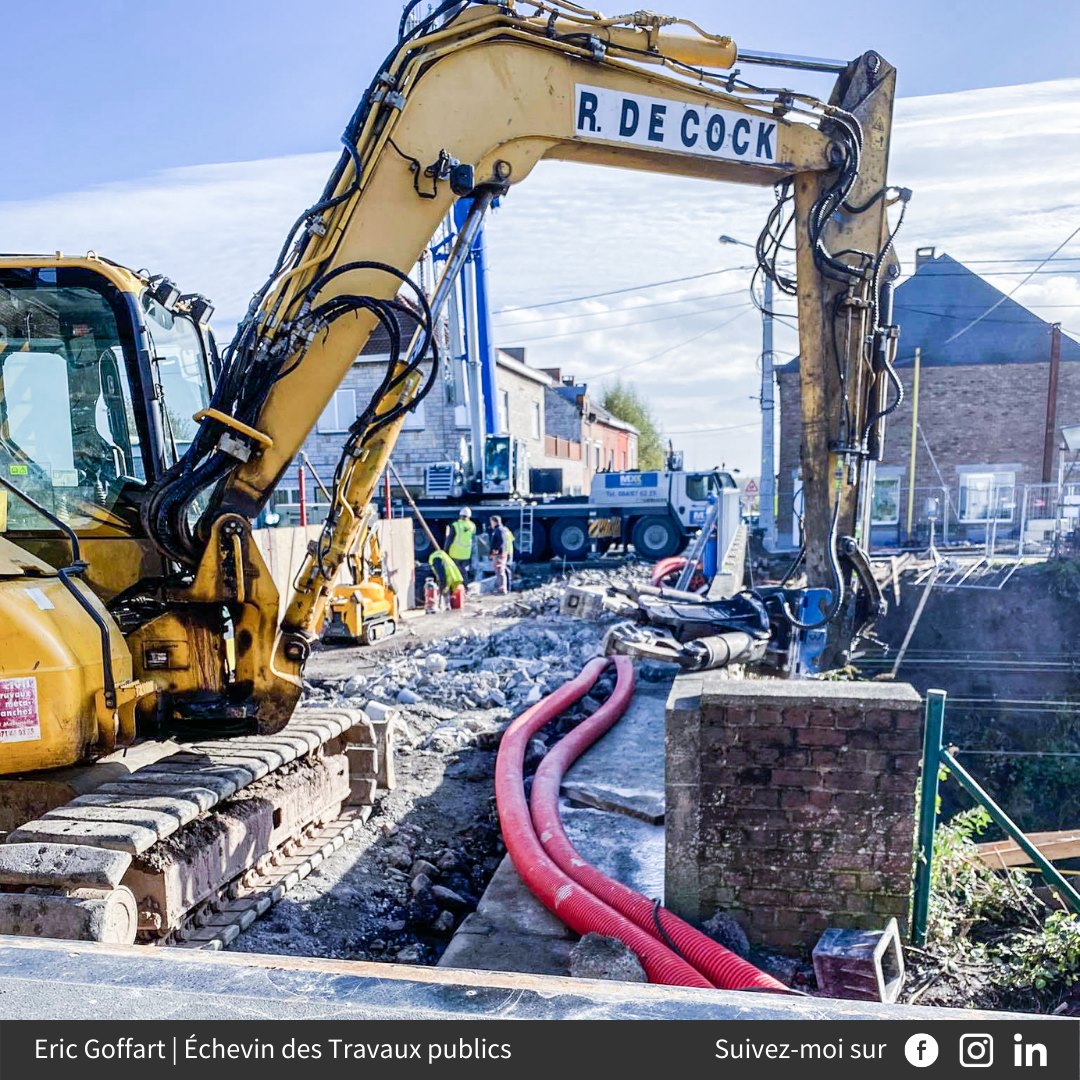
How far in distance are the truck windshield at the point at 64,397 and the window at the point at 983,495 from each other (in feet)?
88.6

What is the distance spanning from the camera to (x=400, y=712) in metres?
7.95

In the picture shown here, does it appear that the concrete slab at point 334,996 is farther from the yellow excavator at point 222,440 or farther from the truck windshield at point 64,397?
the truck windshield at point 64,397

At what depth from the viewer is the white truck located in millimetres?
22234

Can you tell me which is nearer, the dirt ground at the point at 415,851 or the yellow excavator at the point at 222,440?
the yellow excavator at the point at 222,440

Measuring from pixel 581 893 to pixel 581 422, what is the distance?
141ft

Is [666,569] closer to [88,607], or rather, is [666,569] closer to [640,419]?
[88,607]

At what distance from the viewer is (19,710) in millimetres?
3623

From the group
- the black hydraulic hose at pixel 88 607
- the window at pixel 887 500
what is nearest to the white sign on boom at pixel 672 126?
the black hydraulic hose at pixel 88 607

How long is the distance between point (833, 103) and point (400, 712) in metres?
5.79

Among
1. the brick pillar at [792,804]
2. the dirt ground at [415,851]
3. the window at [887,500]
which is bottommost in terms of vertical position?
the dirt ground at [415,851]

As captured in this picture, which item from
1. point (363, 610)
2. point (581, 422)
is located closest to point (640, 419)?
point (581, 422)

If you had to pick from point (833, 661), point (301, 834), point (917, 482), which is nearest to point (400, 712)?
point (301, 834)

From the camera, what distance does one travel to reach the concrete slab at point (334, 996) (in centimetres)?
157
